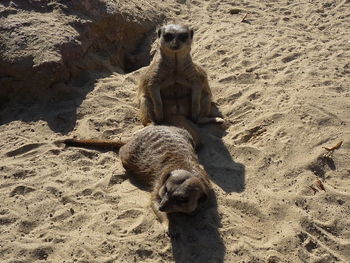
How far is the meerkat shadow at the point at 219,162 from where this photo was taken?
378 cm

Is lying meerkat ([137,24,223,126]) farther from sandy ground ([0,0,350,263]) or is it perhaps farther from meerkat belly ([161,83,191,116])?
sandy ground ([0,0,350,263])

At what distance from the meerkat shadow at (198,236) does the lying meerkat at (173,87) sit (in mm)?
1255

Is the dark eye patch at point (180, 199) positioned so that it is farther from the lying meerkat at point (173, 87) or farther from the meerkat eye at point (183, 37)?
the meerkat eye at point (183, 37)

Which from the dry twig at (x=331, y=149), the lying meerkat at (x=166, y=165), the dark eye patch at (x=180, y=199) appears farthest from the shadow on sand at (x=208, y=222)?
the dry twig at (x=331, y=149)

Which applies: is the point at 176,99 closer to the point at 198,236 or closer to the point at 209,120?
the point at 209,120

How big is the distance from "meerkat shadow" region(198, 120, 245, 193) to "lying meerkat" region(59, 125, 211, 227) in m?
0.17

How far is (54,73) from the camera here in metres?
4.80

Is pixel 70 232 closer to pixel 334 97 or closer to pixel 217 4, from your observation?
pixel 334 97

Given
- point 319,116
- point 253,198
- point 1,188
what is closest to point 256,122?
point 319,116

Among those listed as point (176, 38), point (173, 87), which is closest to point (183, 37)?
point (176, 38)

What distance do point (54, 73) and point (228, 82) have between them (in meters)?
1.79

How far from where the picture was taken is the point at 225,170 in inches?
154

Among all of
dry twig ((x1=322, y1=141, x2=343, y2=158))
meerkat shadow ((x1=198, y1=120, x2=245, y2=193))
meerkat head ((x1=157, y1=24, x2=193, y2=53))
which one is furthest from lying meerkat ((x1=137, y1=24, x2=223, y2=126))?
dry twig ((x1=322, y1=141, x2=343, y2=158))

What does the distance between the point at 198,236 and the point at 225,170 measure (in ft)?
2.60
